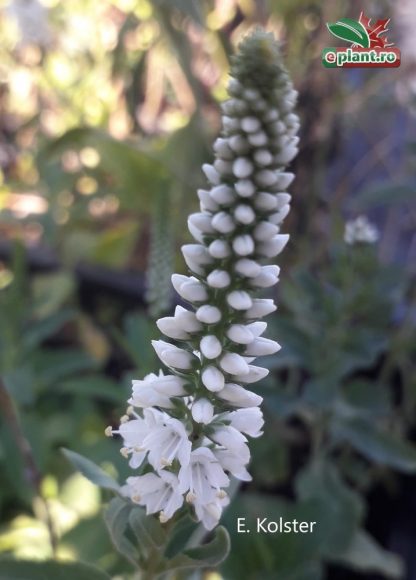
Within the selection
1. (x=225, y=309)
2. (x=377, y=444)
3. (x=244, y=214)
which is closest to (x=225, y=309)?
(x=225, y=309)

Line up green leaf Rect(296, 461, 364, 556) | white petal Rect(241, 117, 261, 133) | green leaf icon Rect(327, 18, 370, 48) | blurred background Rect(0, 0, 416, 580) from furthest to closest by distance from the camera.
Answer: blurred background Rect(0, 0, 416, 580)
green leaf Rect(296, 461, 364, 556)
green leaf icon Rect(327, 18, 370, 48)
white petal Rect(241, 117, 261, 133)

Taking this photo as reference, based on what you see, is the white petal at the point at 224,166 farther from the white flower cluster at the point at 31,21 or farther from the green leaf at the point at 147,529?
→ the white flower cluster at the point at 31,21

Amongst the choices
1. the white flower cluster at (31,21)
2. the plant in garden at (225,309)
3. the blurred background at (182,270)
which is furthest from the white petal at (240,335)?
the white flower cluster at (31,21)

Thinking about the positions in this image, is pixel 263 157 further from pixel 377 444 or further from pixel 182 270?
pixel 182 270

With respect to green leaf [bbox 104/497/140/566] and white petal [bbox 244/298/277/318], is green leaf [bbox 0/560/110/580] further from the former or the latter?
white petal [bbox 244/298/277/318]

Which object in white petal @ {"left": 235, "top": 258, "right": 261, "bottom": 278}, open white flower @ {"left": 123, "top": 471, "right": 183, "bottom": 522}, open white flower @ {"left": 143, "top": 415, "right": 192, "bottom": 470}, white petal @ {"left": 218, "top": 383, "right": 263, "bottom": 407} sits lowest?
open white flower @ {"left": 123, "top": 471, "right": 183, "bottom": 522}

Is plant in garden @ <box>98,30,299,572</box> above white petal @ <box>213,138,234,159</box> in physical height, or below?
below

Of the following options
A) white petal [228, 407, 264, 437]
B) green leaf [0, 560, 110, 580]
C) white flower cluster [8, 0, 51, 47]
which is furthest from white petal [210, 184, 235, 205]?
white flower cluster [8, 0, 51, 47]

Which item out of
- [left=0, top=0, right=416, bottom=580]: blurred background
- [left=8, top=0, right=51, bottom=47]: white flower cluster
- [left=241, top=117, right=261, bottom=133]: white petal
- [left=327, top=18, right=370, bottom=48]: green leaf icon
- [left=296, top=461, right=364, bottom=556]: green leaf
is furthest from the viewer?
[left=8, top=0, right=51, bottom=47]: white flower cluster
